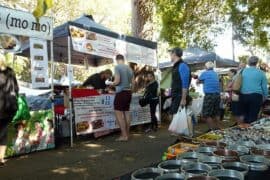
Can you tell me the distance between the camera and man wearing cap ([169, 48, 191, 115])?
6.54m

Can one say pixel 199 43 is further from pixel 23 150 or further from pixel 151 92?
pixel 23 150

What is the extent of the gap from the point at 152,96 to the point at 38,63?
3629 mm

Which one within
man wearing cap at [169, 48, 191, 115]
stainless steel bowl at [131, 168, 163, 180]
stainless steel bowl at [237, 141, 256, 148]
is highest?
man wearing cap at [169, 48, 191, 115]

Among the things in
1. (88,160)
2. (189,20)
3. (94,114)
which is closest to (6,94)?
(88,160)

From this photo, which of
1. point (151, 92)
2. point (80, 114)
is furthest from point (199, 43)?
point (80, 114)

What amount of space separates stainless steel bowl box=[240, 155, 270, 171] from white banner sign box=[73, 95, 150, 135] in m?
6.01

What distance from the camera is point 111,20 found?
120 ft

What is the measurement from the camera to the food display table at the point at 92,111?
8281 millimetres

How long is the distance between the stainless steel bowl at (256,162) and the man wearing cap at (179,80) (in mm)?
4091

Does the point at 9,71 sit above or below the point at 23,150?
above

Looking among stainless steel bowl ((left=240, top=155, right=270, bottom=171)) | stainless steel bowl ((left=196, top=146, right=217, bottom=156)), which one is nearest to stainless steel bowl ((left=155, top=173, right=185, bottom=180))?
stainless steel bowl ((left=240, top=155, right=270, bottom=171))

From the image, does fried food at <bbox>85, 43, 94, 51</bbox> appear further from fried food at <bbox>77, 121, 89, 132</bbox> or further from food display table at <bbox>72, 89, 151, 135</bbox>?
fried food at <bbox>77, 121, 89, 132</bbox>

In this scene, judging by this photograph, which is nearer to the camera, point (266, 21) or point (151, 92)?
point (151, 92)

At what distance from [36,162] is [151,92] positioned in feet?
13.6
